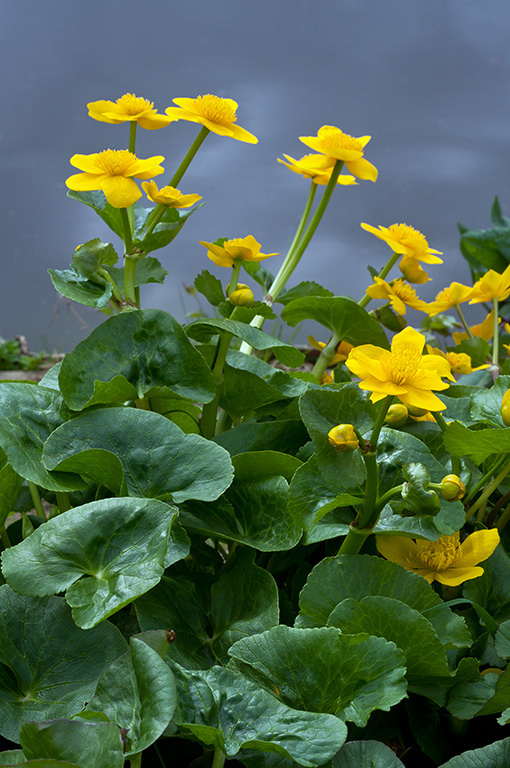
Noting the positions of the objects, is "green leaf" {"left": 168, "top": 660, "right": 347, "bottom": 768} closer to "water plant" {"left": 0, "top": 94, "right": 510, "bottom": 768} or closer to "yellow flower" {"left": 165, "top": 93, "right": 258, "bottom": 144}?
"water plant" {"left": 0, "top": 94, "right": 510, "bottom": 768}

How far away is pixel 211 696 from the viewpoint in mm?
566

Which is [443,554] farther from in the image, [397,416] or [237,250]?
[237,250]

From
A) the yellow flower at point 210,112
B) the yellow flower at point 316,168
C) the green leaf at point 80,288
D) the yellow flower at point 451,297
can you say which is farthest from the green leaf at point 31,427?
the yellow flower at point 451,297

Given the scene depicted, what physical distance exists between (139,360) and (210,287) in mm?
226

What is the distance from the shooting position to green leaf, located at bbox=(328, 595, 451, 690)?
2.02ft

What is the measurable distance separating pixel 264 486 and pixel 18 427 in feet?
1.01

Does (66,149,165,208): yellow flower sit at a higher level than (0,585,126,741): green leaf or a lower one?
higher

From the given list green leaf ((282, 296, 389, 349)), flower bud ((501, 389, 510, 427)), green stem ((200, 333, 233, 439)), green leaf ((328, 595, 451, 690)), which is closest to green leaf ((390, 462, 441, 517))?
green leaf ((328, 595, 451, 690))

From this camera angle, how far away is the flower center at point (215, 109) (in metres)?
0.98

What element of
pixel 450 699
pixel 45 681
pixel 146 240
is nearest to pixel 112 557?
pixel 45 681

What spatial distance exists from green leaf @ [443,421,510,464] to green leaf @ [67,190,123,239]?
58 centimetres

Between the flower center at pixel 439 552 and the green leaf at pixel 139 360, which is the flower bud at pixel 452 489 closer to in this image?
the flower center at pixel 439 552

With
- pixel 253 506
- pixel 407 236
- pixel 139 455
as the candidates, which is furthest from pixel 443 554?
pixel 407 236

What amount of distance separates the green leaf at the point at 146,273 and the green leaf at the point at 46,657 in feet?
1.70
